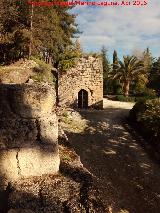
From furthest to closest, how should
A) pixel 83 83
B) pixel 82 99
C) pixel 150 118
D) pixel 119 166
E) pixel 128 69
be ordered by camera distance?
pixel 128 69
pixel 82 99
pixel 83 83
pixel 150 118
pixel 119 166

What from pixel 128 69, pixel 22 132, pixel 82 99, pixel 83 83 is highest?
pixel 128 69

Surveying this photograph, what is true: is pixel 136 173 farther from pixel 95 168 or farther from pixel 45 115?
pixel 45 115

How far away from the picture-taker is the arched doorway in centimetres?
2044

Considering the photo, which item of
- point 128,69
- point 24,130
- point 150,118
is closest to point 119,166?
point 150,118

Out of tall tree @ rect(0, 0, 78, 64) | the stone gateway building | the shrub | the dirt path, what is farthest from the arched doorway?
the shrub

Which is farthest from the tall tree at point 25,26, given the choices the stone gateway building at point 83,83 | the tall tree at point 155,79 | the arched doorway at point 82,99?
the tall tree at point 155,79

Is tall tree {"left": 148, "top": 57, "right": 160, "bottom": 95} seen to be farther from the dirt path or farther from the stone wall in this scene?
the stone wall

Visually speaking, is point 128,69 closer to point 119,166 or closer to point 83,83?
point 83,83

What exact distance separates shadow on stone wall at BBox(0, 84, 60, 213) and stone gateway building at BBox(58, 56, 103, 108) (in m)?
16.8

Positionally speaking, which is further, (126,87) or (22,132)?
(126,87)

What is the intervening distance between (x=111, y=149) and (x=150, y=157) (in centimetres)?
154

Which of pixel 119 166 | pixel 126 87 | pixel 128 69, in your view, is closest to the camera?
pixel 119 166

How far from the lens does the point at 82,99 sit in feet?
67.4

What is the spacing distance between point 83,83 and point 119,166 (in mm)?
10174
